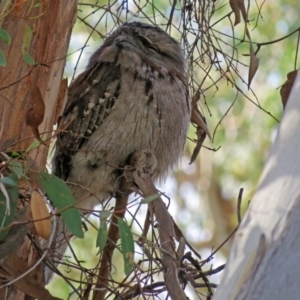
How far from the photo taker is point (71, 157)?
9.64 feet

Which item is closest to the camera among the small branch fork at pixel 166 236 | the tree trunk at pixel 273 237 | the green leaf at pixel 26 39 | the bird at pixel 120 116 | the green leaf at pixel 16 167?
the tree trunk at pixel 273 237

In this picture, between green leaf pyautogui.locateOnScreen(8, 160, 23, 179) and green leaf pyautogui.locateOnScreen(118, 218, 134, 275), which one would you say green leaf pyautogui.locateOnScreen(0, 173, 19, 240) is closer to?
green leaf pyautogui.locateOnScreen(8, 160, 23, 179)

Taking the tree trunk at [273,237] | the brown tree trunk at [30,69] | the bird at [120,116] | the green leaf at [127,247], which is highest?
the bird at [120,116]

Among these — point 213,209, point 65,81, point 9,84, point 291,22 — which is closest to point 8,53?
point 9,84

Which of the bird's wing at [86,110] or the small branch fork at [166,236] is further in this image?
the bird's wing at [86,110]

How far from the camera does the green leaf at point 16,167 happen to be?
184cm

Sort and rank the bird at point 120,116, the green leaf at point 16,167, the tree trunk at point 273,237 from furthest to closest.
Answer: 1. the bird at point 120,116
2. the green leaf at point 16,167
3. the tree trunk at point 273,237

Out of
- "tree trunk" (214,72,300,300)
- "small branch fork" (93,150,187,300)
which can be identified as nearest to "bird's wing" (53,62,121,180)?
"small branch fork" (93,150,187,300)

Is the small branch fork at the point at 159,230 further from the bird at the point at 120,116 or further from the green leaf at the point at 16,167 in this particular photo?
the green leaf at the point at 16,167

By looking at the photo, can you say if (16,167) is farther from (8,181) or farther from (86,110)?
(86,110)

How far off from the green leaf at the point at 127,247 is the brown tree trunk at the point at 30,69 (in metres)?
0.43

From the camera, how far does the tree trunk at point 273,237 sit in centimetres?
124

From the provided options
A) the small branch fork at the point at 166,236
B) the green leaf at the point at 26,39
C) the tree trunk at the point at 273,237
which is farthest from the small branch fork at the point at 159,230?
the green leaf at the point at 26,39

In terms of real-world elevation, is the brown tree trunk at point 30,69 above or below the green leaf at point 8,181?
above
